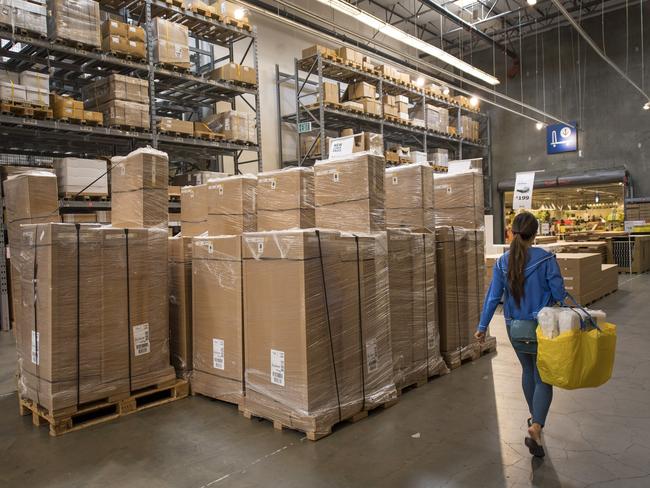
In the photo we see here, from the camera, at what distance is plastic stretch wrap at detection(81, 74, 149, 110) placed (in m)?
8.21

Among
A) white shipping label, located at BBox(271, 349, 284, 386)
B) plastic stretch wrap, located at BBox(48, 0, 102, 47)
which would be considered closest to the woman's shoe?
white shipping label, located at BBox(271, 349, 284, 386)

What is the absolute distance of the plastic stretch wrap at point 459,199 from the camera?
216 inches

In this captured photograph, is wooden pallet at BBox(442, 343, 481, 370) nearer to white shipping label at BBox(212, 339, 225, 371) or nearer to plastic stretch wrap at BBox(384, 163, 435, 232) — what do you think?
plastic stretch wrap at BBox(384, 163, 435, 232)

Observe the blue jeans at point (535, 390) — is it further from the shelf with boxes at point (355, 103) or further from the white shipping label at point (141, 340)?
the shelf with boxes at point (355, 103)

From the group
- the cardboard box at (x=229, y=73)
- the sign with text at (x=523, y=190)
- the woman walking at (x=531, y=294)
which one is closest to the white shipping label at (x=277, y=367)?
the woman walking at (x=531, y=294)

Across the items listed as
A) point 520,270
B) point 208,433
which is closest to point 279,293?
point 208,433

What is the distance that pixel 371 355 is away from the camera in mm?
3957

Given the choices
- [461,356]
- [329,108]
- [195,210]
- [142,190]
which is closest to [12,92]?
[195,210]

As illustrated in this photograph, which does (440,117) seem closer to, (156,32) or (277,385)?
(156,32)

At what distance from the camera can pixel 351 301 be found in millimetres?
3805

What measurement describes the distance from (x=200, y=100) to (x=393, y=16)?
8124mm

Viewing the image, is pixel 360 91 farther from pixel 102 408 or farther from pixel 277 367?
pixel 102 408

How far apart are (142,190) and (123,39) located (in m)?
5.07

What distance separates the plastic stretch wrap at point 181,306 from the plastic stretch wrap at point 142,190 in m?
0.33
